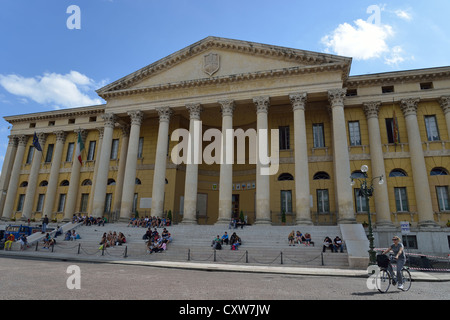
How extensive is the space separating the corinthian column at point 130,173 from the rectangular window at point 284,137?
1413cm

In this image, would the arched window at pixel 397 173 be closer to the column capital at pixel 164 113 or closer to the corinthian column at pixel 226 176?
the corinthian column at pixel 226 176

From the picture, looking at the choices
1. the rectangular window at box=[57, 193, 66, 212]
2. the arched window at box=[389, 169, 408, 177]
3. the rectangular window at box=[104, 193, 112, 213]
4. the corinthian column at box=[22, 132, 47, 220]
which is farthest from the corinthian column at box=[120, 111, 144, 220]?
the arched window at box=[389, 169, 408, 177]

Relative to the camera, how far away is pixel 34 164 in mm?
37094

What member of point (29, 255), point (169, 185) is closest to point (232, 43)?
point (169, 185)

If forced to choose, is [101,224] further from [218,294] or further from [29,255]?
[218,294]

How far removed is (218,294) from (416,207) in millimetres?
22818

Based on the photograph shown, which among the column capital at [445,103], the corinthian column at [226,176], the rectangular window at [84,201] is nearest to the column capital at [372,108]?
the column capital at [445,103]

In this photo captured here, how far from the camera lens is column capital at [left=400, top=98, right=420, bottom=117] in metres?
25.8

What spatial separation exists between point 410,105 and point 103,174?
1122 inches

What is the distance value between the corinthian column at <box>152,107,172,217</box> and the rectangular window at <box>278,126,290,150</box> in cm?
1126

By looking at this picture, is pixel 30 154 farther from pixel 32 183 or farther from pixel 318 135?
pixel 318 135

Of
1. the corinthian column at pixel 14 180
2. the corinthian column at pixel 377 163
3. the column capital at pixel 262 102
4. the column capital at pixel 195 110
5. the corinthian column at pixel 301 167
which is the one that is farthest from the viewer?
the corinthian column at pixel 14 180

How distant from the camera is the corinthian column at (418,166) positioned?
2345 cm

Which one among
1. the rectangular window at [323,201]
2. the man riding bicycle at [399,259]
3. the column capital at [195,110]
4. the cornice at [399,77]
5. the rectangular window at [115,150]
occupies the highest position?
the cornice at [399,77]
